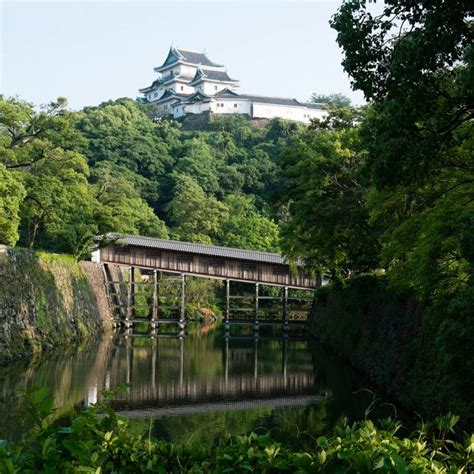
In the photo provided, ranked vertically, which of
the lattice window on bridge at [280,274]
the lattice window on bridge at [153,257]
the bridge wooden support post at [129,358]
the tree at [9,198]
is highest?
the tree at [9,198]

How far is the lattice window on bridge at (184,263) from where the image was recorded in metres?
35.2

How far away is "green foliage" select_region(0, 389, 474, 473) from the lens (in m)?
3.21

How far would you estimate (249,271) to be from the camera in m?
36.0

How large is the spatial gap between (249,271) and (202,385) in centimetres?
1843

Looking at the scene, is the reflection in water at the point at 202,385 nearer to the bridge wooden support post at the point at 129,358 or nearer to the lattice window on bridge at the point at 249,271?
the bridge wooden support post at the point at 129,358

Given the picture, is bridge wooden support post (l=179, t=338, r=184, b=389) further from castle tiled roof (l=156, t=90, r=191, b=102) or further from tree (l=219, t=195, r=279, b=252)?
castle tiled roof (l=156, t=90, r=191, b=102)

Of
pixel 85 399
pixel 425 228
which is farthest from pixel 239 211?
pixel 425 228

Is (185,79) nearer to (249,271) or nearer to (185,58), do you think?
(185,58)

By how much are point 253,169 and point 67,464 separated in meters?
56.1

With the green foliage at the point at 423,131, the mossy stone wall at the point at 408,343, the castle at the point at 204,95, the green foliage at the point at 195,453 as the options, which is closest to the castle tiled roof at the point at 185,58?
the castle at the point at 204,95

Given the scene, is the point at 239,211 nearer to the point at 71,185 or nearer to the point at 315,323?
the point at 315,323

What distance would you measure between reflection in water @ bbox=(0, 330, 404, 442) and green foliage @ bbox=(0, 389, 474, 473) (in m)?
5.09

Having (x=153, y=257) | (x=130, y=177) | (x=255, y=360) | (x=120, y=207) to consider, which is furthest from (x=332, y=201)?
(x=130, y=177)

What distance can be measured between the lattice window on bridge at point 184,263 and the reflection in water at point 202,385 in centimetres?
820
